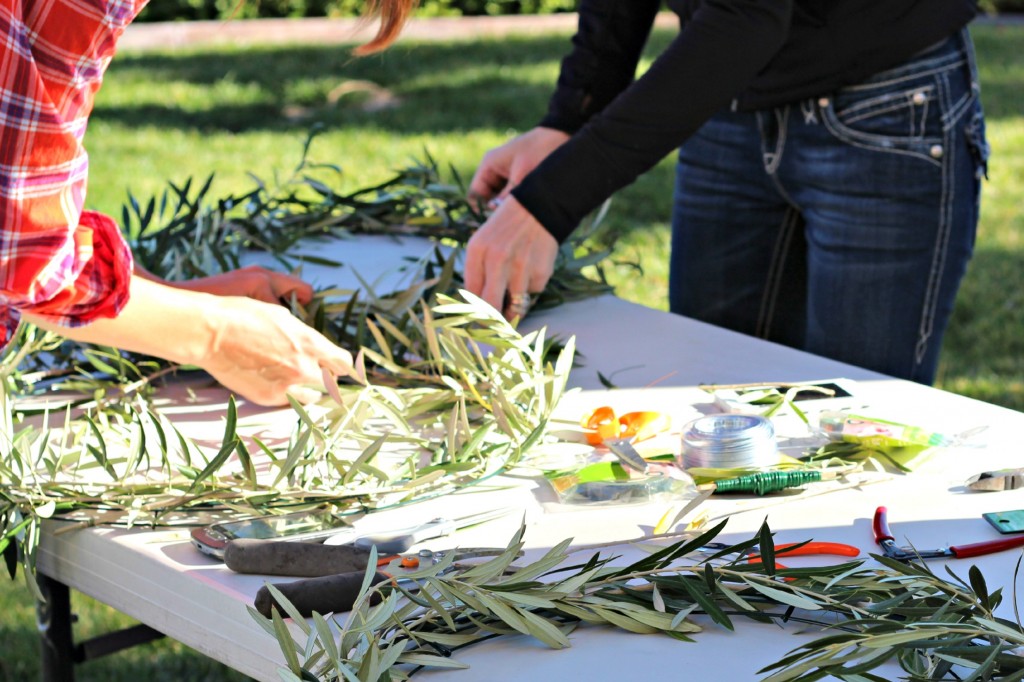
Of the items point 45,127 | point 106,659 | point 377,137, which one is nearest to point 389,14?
point 45,127

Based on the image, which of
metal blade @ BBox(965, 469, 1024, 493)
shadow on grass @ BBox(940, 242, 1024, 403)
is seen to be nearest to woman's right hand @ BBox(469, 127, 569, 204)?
metal blade @ BBox(965, 469, 1024, 493)

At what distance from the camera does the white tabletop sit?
84 centimetres

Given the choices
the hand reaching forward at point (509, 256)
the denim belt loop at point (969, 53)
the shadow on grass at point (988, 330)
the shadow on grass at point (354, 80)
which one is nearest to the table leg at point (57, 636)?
the hand reaching forward at point (509, 256)

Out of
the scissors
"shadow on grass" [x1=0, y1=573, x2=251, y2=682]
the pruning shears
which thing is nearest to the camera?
the scissors

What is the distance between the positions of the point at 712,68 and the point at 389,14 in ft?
1.26

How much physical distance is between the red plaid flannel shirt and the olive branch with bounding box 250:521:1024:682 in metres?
0.42

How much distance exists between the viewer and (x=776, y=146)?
5.61 ft

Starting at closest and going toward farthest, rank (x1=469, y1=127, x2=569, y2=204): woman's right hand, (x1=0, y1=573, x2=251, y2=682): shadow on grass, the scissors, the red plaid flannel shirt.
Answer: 1. the scissors
2. the red plaid flannel shirt
3. (x1=469, y1=127, x2=569, y2=204): woman's right hand
4. (x1=0, y1=573, x2=251, y2=682): shadow on grass

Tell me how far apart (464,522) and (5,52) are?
0.56m

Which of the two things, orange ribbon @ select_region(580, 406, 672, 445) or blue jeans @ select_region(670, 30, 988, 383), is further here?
blue jeans @ select_region(670, 30, 988, 383)

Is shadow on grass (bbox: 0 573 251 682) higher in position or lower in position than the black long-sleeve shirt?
lower

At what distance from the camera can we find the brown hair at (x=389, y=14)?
1276mm

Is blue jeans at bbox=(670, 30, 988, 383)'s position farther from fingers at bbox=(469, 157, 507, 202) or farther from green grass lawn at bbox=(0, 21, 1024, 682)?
green grass lawn at bbox=(0, 21, 1024, 682)

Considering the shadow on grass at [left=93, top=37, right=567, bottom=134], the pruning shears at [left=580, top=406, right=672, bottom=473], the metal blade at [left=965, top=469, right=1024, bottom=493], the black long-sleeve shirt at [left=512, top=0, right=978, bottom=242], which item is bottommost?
the shadow on grass at [left=93, top=37, right=567, bottom=134]
